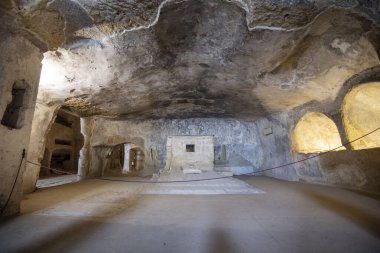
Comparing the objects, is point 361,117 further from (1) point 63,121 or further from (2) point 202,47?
(1) point 63,121

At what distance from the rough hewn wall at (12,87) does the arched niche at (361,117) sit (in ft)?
21.3

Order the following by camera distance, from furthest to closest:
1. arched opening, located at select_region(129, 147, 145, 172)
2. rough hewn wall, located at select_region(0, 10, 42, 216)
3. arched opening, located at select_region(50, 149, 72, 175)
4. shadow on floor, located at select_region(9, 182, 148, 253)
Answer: arched opening, located at select_region(129, 147, 145, 172), arched opening, located at select_region(50, 149, 72, 175), rough hewn wall, located at select_region(0, 10, 42, 216), shadow on floor, located at select_region(9, 182, 148, 253)

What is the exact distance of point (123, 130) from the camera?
9266mm

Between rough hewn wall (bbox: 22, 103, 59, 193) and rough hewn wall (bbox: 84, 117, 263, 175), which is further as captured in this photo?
rough hewn wall (bbox: 84, 117, 263, 175)

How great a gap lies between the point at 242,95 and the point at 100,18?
15.4 ft

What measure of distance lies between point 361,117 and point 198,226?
16.9ft

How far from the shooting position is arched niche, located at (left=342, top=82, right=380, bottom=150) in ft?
16.0

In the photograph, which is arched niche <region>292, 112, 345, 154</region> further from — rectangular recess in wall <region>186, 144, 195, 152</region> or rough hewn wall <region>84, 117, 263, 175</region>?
rectangular recess in wall <region>186, 144, 195, 152</region>

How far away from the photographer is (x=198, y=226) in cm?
249

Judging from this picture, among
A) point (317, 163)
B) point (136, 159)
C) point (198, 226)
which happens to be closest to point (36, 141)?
point (198, 226)

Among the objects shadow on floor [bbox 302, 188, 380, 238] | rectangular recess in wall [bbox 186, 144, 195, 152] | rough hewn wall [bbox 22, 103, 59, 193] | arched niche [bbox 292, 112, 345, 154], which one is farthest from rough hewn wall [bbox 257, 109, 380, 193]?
rough hewn wall [bbox 22, 103, 59, 193]

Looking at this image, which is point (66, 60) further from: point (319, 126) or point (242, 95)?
point (319, 126)

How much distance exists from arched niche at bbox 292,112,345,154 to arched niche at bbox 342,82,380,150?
1118 millimetres

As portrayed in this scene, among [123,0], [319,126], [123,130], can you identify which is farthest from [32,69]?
[319,126]
